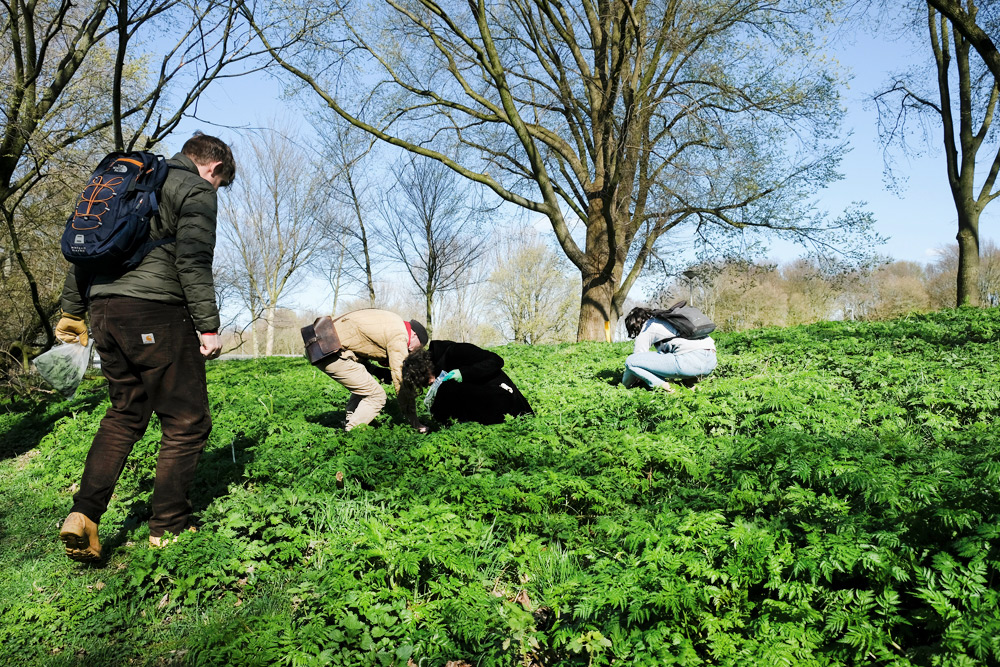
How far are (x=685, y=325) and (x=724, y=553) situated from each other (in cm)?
451

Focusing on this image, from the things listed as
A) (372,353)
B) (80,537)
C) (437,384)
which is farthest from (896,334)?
(80,537)

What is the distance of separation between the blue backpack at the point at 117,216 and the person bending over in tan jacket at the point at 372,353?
1997 millimetres

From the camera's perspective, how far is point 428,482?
3.95 metres

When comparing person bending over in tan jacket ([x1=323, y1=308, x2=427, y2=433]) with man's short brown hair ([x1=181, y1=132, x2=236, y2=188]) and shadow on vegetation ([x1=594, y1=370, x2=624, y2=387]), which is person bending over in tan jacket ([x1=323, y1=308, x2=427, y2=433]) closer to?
man's short brown hair ([x1=181, y1=132, x2=236, y2=188])

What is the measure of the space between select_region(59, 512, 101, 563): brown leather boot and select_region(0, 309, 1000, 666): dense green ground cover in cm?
14

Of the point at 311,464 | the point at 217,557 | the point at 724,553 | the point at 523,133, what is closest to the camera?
the point at 724,553

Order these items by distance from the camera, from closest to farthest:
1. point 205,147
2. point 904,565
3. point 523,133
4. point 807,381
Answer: point 904,565, point 205,147, point 807,381, point 523,133

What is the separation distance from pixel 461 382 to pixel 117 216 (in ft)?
9.64

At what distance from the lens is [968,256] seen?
621 inches

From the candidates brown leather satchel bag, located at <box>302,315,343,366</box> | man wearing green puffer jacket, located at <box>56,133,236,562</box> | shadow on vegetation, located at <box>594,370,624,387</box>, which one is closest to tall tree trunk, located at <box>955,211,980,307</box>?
shadow on vegetation, located at <box>594,370,624,387</box>

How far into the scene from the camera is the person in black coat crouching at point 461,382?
17.6 ft

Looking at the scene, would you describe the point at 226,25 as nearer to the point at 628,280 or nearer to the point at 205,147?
the point at 205,147

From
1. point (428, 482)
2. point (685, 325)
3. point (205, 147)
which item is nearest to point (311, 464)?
point (428, 482)

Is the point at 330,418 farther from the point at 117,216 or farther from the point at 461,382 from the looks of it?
the point at 117,216
